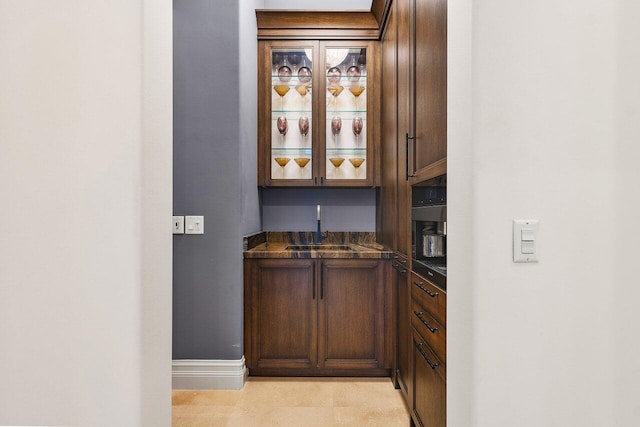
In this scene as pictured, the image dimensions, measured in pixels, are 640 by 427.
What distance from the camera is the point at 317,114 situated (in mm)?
3514

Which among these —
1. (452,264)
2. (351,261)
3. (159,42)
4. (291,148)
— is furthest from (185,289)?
(452,264)

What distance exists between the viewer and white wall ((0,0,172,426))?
822mm

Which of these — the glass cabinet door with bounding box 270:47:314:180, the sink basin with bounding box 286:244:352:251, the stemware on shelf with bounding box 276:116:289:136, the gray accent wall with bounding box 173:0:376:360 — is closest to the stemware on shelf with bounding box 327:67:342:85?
the glass cabinet door with bounding box 270:47:314:180

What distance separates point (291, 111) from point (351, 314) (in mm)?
1722

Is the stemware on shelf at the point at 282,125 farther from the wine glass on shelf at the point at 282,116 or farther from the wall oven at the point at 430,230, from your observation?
the wall oven at the point at 430,230

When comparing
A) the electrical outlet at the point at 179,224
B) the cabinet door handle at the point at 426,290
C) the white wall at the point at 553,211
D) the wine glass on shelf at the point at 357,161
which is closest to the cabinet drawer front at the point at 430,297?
the cabinet door handle at the point at 426,290

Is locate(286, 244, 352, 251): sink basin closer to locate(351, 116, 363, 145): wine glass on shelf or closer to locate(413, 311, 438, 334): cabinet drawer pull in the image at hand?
locate(351, 116, 363, 145): wine glass on shelf

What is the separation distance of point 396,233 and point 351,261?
43cm

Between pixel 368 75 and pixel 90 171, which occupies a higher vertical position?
pixel 368 75

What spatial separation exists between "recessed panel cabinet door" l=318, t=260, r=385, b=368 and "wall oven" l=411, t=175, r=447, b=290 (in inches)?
32.3

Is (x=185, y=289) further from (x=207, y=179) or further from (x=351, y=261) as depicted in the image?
(x=351, y=261)

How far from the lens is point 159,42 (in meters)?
1.43

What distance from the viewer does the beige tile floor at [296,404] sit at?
2395 mm

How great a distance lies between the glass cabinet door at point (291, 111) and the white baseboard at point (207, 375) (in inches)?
60.1
